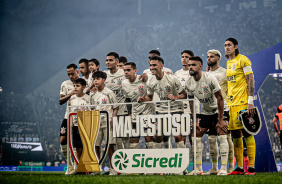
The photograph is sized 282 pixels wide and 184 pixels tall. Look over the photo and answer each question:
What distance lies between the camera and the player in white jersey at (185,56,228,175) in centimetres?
525

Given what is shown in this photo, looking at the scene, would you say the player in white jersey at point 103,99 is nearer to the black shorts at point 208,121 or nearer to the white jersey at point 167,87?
the white jersey at point 167,87

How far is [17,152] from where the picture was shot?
21984mm

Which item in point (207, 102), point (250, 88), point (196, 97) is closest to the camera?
point (250, 88)

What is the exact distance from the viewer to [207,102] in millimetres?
5504

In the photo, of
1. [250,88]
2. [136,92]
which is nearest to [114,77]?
[136,92]

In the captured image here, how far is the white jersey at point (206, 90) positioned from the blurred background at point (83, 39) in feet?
56.9

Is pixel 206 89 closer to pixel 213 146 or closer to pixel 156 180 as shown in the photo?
pixel 213 146

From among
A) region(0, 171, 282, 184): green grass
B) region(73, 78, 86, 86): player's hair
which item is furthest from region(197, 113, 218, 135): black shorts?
region(73, 78, 86, 86): player's hair

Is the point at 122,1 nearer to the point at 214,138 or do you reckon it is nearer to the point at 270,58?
the point at 270,58

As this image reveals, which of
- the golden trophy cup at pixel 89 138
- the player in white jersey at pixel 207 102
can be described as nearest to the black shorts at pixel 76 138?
the golden trophy cup at pixel 89 138

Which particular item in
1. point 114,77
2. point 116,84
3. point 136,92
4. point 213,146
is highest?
point 114,77

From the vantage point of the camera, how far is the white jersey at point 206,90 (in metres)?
5.30

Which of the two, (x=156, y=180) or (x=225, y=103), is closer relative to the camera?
(x=156, y=180)

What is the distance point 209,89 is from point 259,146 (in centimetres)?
324
